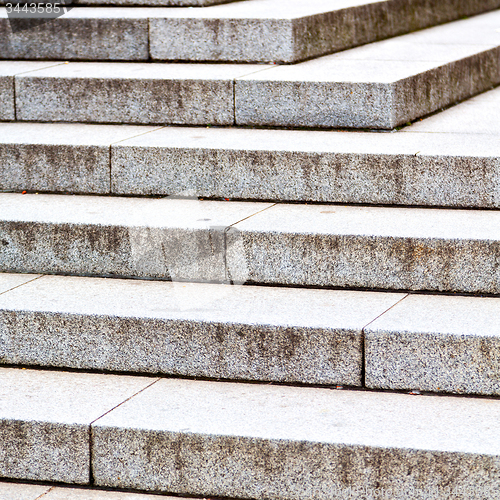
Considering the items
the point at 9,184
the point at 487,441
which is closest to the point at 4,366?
the point at 9,184

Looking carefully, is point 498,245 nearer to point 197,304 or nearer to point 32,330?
point 197,304

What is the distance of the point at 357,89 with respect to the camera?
4.82 meters

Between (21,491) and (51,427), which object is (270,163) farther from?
(21,491)

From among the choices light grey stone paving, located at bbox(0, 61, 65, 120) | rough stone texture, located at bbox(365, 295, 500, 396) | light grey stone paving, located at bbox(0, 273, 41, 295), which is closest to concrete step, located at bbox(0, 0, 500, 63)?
light grey stone paving, located at bbox(0, 61, 65, 120)

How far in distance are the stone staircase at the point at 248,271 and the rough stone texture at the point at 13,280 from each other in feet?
0.06

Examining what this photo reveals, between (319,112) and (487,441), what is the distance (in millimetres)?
2540

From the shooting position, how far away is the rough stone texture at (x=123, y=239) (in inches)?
159

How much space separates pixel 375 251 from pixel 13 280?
185 cm

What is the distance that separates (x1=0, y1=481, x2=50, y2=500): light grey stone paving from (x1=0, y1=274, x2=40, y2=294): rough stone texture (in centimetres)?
104

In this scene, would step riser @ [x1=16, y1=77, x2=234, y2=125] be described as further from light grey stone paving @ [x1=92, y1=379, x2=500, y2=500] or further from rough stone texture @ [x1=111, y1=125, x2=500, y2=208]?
light grey stone paving @ [x1=92, y1=379, x2=500, y2=500]

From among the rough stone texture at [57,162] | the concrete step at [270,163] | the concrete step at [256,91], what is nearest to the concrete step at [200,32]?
the concrete step at [256,91]

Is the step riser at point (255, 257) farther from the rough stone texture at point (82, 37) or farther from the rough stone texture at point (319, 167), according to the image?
the rough stone texture at point (82, 37)

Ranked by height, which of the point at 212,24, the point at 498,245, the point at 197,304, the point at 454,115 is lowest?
the point at 197,304

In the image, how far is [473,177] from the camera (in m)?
4.23
